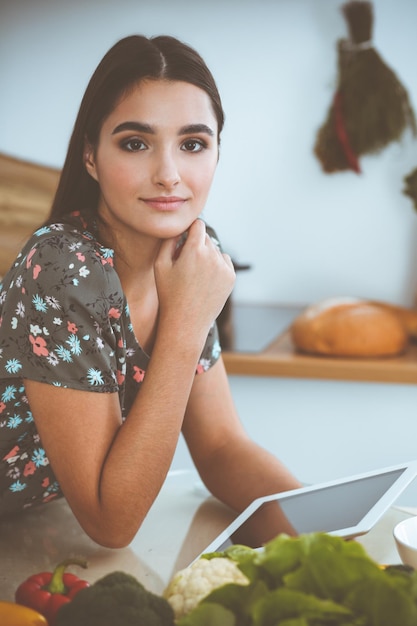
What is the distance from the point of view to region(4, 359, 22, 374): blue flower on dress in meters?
0.97

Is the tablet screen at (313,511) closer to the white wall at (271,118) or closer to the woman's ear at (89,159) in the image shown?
the woman's ear at (89,159)

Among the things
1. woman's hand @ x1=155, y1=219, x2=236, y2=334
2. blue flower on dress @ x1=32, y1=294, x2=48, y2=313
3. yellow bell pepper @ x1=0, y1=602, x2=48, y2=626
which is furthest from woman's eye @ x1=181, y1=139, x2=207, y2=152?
yellow bell pepper @ x1=0, y1=602, x2=48, y2=626

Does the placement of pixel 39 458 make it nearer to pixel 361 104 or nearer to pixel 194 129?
pixel 194 129

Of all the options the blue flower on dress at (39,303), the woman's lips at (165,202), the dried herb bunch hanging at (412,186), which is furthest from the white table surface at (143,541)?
the dried herb bunch hanging at (412,186)

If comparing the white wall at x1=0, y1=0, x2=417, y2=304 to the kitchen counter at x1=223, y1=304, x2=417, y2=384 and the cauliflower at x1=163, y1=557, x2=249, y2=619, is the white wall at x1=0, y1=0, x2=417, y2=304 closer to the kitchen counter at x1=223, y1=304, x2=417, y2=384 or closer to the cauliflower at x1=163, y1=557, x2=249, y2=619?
the kitchen counter at x1=223, y1=304, x2=417, y2=384

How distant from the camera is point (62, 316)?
3.11 feet

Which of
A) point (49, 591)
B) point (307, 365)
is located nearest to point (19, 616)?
point (49, 591)

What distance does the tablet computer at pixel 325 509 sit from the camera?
778 mm

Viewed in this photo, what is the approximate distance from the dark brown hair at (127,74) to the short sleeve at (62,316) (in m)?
0.12

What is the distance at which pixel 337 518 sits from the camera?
800 millimetres

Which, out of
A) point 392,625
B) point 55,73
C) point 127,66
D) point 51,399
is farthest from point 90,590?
point 55,73

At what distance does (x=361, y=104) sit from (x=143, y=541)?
1.71 meters

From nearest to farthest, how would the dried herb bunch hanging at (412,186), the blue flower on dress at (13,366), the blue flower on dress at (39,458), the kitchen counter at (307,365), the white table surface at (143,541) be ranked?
the white table surface at (143,541)
the blue flower on dress at (13,366)
the blue flower on dress at (39,458)
the kitchen counter at (307,365)
the dried herb bunch hanging at (412,186)

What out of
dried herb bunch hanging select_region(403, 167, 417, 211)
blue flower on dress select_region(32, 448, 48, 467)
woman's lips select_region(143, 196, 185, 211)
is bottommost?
blue flower on dress select_region(32, 448, 48, 467)
